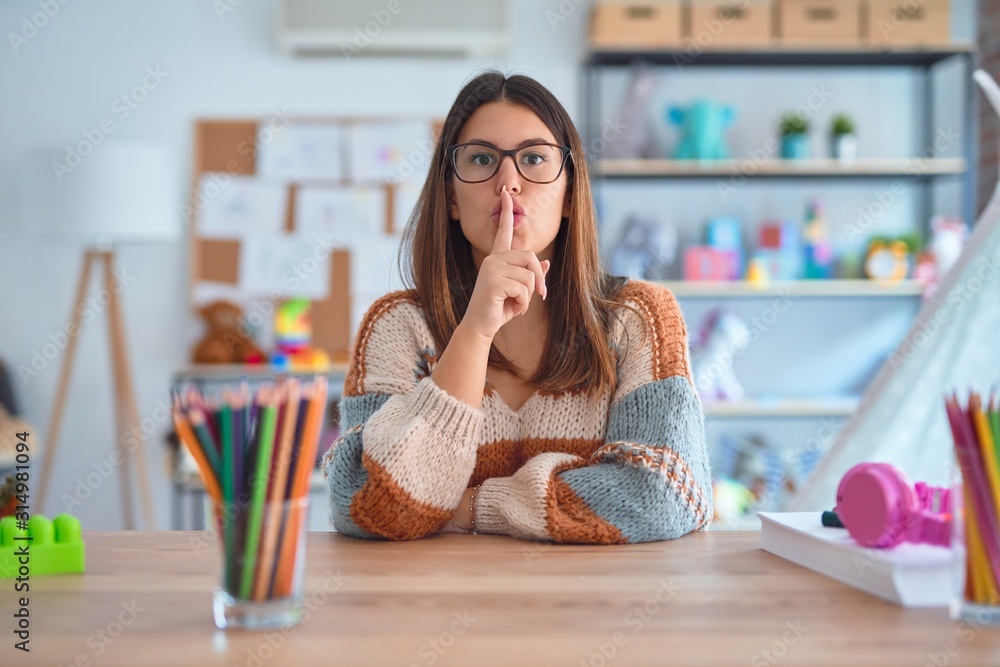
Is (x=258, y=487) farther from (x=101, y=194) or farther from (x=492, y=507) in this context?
(x=101, y=194)

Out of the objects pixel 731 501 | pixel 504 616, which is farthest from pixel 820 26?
pixel 504 616

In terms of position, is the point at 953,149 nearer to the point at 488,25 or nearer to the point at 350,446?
the point at 488,25

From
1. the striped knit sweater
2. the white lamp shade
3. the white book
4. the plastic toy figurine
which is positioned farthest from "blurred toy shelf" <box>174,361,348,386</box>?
the white book

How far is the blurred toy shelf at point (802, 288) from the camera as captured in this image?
342cm

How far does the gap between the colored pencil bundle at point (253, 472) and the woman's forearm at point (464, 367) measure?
45cm

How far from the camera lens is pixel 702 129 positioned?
11.3 feet

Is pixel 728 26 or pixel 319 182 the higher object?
pixel 728 26

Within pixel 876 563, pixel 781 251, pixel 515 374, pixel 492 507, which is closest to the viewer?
pixel 876 563

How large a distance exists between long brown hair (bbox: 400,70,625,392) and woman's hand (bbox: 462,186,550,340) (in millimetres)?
188

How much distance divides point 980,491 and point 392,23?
324cm

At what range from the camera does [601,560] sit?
3.17 ft

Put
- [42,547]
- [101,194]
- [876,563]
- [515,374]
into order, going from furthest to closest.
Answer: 1. [101,194]
2. [515,374]
3. [42,547]
4. [876,563]

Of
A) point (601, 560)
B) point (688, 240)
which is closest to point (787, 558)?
point (601, 560)

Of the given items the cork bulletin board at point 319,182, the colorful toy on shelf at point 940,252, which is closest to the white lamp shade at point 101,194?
the cork bulletin board at point 319,182
